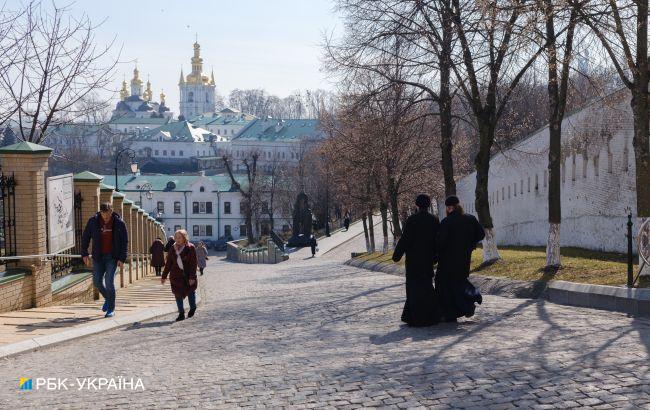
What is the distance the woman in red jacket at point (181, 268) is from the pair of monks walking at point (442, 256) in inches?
137

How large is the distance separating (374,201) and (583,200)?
15.7 metres

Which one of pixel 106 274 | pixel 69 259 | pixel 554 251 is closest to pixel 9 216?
pixel 106 274

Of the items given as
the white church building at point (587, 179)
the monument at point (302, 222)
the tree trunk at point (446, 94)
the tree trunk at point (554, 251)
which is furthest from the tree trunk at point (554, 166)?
the monument at point (302, 222)

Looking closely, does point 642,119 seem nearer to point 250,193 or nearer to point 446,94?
point 446,94

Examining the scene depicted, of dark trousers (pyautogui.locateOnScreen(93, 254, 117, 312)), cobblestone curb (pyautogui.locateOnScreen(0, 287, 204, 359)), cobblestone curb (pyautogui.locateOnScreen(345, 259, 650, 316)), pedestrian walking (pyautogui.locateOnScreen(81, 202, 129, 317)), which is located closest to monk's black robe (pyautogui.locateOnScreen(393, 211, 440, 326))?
cobblestone curb (pyautogui.locateOnScreen(345, 259, 650, 316))

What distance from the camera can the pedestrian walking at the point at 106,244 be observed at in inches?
503

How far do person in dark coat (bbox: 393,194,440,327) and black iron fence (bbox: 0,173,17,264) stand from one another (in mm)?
6050

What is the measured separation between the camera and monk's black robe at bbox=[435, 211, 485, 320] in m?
11.1

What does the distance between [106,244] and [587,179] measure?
1747 centimetres

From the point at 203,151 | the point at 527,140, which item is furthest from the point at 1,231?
the point at 203,151

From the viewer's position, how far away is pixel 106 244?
12.9 metres

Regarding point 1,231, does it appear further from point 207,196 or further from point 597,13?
point 207,196

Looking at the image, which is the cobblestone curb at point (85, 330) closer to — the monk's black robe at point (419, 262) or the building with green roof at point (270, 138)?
the monk's black robe at point (419, 262)

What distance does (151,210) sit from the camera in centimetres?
10331
